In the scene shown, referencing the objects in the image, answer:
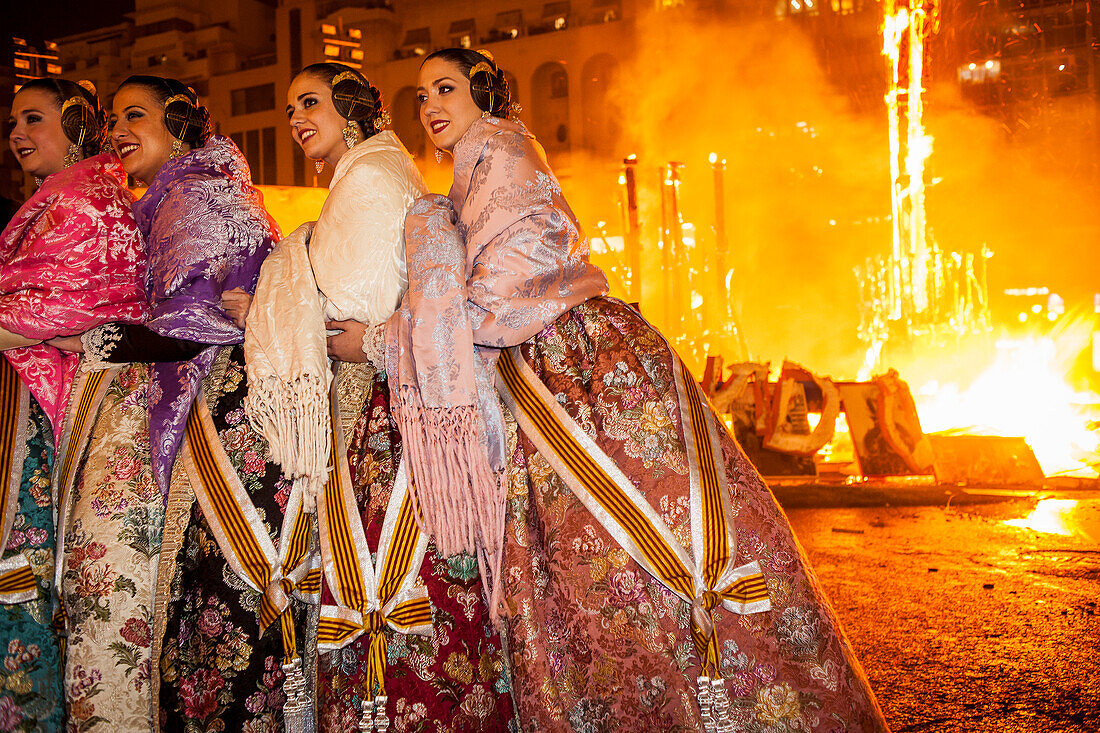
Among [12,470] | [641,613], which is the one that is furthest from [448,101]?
[12,470]

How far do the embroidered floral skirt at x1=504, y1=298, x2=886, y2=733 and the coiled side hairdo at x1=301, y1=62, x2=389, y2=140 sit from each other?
1136mm

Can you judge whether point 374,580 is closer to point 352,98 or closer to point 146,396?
point 146,396

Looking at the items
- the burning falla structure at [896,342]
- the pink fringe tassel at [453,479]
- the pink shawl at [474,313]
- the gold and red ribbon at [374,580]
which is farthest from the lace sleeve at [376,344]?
the burning falla structure at [896,342]

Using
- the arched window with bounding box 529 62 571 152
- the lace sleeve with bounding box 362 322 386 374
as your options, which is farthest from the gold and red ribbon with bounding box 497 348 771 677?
the arched window with bounding box 529 62 571 152

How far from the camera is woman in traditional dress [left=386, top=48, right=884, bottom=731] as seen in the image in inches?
86.3

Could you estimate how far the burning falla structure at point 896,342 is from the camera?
763 centimetres

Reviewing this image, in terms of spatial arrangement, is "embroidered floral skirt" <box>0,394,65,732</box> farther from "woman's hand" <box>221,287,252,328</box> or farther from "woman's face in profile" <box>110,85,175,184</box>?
"woman's face in profile" <box>110,85,175,184</box>

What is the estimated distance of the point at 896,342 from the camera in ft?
51.5

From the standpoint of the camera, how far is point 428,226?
2.40 m

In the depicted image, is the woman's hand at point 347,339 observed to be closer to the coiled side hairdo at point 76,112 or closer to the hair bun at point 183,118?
the hair bun at point 183,118

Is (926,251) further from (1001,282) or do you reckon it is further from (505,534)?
(505,534)

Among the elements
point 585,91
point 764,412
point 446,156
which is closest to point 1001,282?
point 585,91

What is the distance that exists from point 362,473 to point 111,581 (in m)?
0.75

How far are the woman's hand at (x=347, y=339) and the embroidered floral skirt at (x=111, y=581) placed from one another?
62cm
